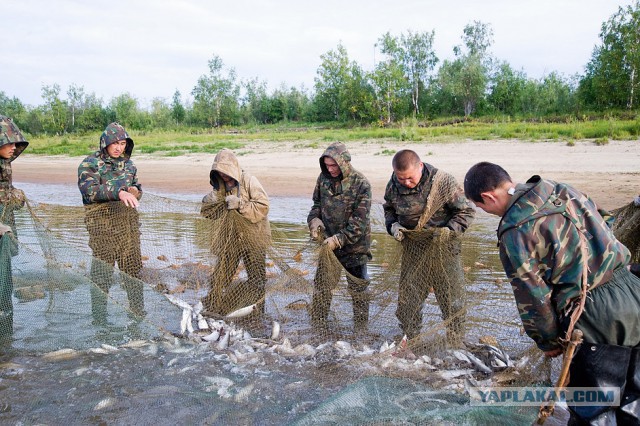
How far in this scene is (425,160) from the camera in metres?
A: 16.5

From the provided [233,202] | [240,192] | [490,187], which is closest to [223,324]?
[233,202]

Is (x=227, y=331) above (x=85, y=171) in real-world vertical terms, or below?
below

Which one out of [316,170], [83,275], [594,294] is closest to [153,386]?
[83,275]

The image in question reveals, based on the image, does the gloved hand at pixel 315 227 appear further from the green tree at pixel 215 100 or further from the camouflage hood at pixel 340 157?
the green tree at pixel 215 100

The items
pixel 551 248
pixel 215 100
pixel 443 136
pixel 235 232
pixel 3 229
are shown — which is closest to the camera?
pixel 551 248

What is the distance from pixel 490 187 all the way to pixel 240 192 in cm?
329

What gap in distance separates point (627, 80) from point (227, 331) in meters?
30.2

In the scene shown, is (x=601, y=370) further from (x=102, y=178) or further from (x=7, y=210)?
(x=7, y=210)

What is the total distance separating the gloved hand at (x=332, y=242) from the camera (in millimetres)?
5408

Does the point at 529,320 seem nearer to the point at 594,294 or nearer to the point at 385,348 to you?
the point at 594,294

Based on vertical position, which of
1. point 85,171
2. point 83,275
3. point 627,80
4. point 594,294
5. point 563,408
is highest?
point 627,80

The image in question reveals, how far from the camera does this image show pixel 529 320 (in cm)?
300

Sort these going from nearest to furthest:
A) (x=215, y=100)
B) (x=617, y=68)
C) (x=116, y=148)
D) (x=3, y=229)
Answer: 1. (x=3, y=229)
2. (x=116, y=148)
3. (x=617, y=68)
4. (x=215, y=100)

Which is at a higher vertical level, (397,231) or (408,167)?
(408,167)
